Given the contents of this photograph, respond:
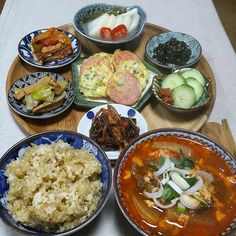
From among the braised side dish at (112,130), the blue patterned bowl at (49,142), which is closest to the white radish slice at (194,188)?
the blue patterned bowl at (49,142)

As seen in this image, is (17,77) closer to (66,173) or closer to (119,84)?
(119,84)

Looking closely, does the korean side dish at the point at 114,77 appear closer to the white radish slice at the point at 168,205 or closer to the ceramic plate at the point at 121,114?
Result: the ceramic plate at the point at 121,114

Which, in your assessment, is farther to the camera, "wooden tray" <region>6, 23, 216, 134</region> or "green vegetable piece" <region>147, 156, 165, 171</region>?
"wooden tray" <region>6, 23, 216, 134</region>

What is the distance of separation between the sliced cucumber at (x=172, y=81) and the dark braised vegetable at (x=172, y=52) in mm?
213

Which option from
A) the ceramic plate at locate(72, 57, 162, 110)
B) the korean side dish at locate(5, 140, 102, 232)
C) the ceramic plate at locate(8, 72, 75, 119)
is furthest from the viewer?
the ceramic plate at locate(72, 57, 162, 110)

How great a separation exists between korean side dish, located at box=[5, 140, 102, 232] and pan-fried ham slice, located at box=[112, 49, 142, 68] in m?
0.86

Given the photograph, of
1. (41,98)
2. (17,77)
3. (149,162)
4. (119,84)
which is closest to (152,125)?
(119,84)

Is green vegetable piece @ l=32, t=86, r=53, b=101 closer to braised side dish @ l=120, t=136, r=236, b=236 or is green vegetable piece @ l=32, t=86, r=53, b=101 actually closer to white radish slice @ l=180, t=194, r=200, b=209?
braised side dish @ l=120, t=136, r=236, b=236

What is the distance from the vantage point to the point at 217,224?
1.30 metres

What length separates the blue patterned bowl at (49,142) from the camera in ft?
4.09

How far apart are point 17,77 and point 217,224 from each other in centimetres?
142

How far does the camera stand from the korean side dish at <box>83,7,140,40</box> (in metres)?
2.30

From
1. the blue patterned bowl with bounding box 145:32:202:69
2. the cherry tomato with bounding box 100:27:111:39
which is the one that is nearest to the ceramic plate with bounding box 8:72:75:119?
the cherry tomato with bounding box 100:27:111:39

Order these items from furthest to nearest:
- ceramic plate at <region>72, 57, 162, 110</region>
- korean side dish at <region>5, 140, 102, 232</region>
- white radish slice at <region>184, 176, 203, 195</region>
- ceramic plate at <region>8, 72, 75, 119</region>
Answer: ceramic plate at <region>72, 57, 162, 110</region> < ceramic plate at <region>8, 72, 75, 119</region> < white radish slice at <region>184, 176, 203, 195</region> < korean side dish at <region>5, 140, 102, 232</region>
